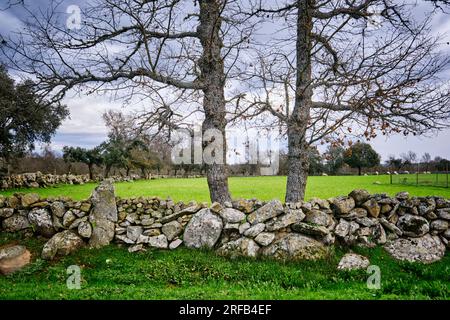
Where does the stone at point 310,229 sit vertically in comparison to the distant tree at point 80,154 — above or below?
below

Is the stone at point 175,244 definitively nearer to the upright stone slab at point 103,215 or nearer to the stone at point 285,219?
the upright stone slab at point 103,215

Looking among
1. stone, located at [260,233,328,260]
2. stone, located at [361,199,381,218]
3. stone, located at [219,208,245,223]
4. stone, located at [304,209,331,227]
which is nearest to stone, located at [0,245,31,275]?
stone, located at [219,208,245,223]

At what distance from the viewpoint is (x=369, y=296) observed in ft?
16.6

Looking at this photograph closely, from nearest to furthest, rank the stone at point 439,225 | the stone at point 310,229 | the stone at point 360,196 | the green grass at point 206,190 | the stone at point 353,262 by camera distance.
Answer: the stone at point 353,262, the stone at point 310,229, the stone at point 439,225, the stone at point 360,196, the green grass at point 206,190

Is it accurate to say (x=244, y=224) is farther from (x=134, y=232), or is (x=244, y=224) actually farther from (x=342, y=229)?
(x=134, y=232)

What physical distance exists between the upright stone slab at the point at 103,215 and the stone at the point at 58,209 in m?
0.86

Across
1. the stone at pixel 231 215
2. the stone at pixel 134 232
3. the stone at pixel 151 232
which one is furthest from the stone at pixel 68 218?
the stone at pixel 231 215

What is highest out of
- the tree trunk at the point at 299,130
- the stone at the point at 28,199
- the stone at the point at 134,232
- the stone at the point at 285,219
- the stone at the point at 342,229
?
the tree trunk at the point at 299,130

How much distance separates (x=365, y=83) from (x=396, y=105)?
1955mm

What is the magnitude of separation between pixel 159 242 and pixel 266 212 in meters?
3.00

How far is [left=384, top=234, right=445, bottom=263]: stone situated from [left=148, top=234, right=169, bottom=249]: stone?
5885 mm

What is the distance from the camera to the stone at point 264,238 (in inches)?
287

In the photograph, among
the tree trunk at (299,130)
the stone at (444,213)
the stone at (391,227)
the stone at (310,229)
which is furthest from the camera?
the tree trunk at (299,130)

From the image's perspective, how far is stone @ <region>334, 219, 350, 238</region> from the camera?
25.1ft
